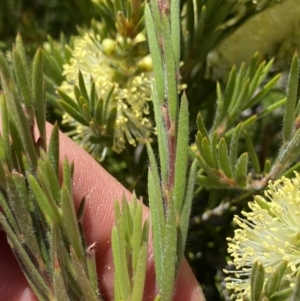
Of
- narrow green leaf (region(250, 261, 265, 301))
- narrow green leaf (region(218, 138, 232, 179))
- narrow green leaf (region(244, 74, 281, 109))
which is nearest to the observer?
narrow green leaf (region(250, 261, 265, 301))

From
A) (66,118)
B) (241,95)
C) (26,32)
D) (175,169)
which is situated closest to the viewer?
(175,169)

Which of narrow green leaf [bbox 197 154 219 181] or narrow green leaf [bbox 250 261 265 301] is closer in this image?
narrow green leaf [bbox 250 261 265 301]

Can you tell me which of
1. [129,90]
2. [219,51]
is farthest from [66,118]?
[219,51]

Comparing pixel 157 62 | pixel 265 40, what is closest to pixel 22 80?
pixel 157 62

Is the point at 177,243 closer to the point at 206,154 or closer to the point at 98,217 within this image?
the point at 206,154

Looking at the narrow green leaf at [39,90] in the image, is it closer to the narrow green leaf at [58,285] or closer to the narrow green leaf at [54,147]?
the narrow green leaf at [54,147]

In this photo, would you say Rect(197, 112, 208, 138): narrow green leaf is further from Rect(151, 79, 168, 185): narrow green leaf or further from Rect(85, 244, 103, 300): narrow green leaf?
Rect(85, 244, 103, 300): narrow green leaf

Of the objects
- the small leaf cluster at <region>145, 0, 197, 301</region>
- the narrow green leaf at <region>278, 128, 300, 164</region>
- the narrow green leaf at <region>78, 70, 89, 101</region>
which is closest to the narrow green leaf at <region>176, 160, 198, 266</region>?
the small leaf cluster at <region>145, 0, 197, 301</region>
